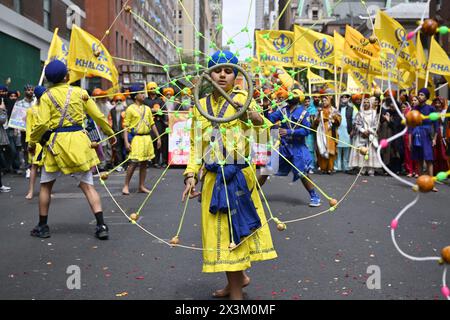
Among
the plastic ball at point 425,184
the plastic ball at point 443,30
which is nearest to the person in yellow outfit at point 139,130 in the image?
the plastic ball at point 443,30

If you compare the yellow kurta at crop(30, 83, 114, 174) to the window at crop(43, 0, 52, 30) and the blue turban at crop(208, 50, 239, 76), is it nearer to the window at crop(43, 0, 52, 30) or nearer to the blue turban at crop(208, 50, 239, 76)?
the blue turban at crop(208, 50, 239, 76)

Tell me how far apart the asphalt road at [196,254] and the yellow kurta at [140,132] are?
772mm

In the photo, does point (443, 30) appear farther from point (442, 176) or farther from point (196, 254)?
point (196, 254)

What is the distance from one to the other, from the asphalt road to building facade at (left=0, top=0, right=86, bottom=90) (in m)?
11.6

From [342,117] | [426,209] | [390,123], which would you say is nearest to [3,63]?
[342,117]

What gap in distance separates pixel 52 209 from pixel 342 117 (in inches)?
344

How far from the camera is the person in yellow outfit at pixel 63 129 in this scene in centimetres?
651

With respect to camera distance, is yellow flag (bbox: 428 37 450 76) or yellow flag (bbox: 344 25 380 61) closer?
yellow flag (bbox: 344 25 380 61)

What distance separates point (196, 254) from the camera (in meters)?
6.01

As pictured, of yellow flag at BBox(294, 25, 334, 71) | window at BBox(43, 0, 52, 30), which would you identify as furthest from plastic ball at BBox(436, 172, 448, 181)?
window at BBox(43, 0, 52, 30)

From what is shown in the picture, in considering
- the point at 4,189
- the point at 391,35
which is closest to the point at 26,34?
the point at 4,189

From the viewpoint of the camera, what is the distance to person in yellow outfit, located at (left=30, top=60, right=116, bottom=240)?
6.51m

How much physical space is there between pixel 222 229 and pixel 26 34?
20957 mm

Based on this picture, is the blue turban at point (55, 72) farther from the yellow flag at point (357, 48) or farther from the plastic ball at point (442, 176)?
the yellow flag at point (357, 48)
